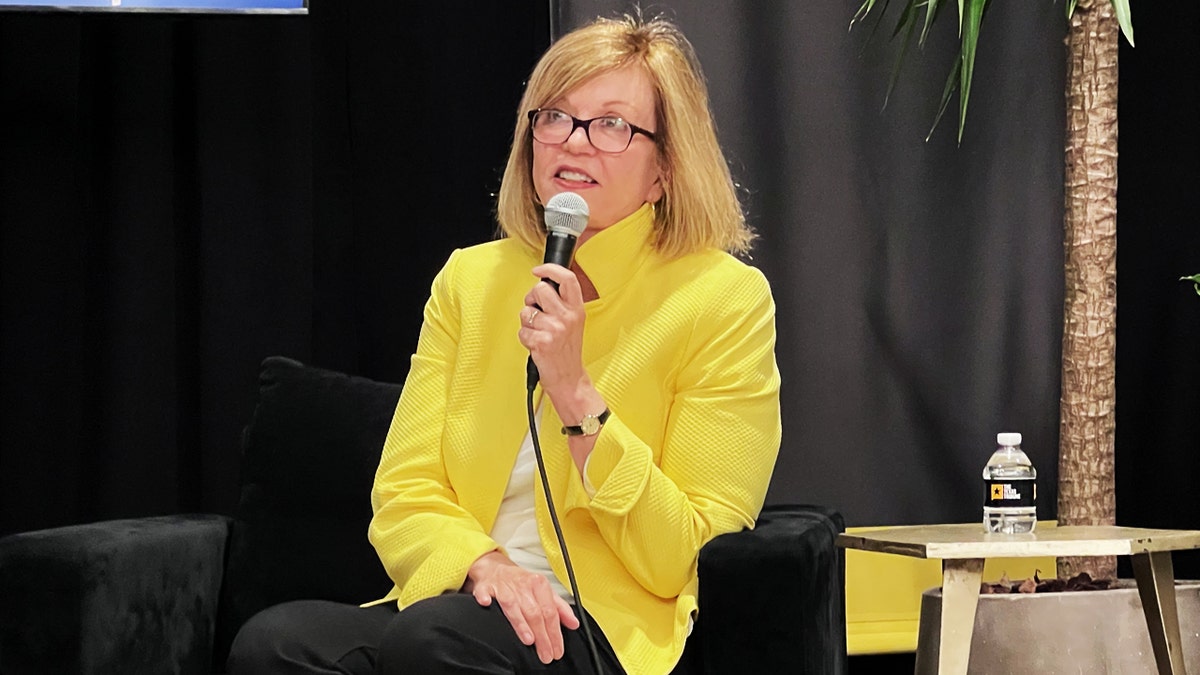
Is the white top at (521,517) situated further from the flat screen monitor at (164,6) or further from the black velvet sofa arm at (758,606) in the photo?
the flat screen monitor at (164,6)

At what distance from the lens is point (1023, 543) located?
2.15 metres

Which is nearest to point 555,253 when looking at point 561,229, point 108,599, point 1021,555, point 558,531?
point 561,229

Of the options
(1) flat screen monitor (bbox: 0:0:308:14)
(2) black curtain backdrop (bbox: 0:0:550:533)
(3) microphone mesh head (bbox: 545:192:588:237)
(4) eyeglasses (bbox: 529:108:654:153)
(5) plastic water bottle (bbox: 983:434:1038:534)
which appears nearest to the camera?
(3) microphone mesh head (bbox: 545:192:588:237)

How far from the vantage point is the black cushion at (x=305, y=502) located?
2.20 m

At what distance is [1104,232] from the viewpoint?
8.59 ft

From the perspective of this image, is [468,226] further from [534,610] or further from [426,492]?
[534,610]

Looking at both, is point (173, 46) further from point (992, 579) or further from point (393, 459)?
point (992, 579)

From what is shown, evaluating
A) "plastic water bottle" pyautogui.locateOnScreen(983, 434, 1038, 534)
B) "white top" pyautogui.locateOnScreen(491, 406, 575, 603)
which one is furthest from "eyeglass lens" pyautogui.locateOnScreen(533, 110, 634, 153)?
"plastic water bottle" pyautogui.locateOnScreen(983, 434, 1038, 534)

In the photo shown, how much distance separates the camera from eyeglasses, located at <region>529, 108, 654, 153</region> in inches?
72.6

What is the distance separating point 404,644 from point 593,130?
0.72 meters

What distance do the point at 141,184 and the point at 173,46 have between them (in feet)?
0.94

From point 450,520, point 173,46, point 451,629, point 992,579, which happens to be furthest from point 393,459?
point 992,579

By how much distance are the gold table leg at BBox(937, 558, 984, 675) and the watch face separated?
0.77 meters

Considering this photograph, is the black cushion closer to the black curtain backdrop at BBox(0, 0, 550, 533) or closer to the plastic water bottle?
the black curtain backdrop at BBox(0, 0, 550, 533)
